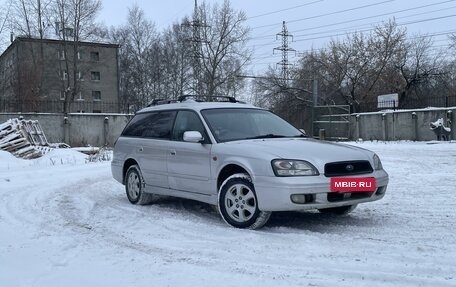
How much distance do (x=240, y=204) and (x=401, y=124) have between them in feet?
72.7

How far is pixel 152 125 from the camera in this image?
814 cm

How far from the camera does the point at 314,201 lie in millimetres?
5629

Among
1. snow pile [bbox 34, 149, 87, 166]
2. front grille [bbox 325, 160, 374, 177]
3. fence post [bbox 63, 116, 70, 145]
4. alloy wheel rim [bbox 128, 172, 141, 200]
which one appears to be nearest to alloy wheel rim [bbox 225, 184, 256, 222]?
front grille [bbox 325, 160, 374, 177]

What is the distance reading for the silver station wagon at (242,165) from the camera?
5.65m

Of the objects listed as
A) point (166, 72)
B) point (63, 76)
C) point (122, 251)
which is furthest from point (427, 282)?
point (166, 72)

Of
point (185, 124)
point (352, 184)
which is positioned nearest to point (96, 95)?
point (185, 124)

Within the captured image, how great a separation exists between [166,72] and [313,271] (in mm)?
57094

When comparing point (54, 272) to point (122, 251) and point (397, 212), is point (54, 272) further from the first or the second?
point (397, 212)

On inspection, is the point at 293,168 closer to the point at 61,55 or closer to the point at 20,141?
→ the point at 20,141

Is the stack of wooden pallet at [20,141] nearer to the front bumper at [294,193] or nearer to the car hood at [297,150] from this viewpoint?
the car hood at [297,150]

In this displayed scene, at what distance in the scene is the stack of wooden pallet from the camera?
15781 mm

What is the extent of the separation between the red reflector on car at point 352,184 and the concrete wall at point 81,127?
65.3ft

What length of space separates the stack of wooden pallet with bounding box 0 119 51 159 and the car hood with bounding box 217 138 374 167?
11.2 metres

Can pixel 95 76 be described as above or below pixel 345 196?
above
